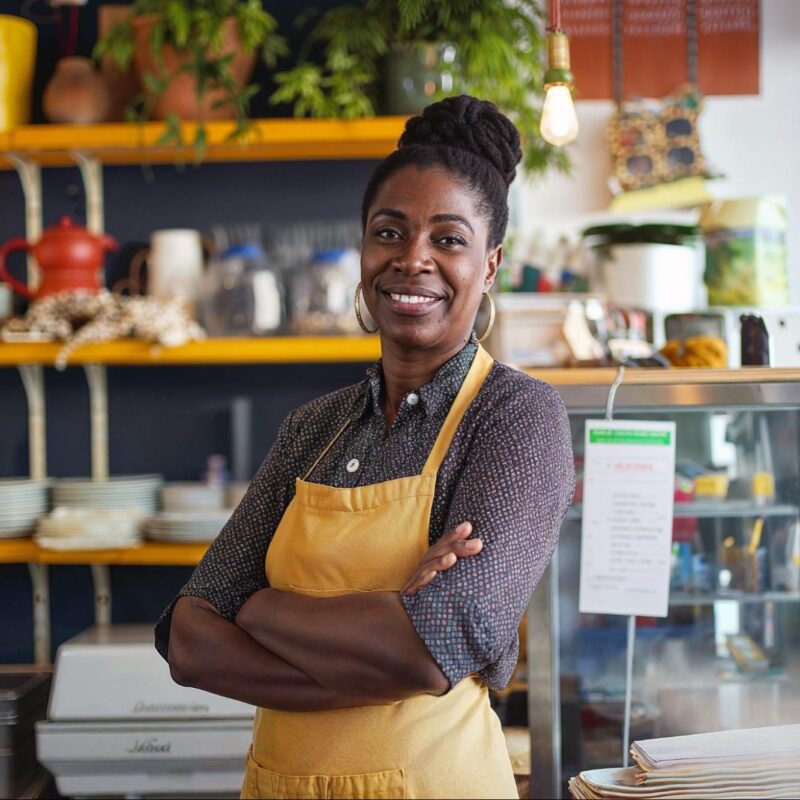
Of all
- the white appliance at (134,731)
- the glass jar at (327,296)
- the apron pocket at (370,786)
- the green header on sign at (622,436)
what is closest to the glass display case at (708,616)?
the green header on sign at (622,436)

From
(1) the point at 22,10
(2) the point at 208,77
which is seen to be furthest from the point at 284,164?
(1) the point at 22,10

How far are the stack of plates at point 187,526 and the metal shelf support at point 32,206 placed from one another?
84cm

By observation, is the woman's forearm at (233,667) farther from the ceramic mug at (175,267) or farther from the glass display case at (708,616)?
the ceramic mug at (175,267)

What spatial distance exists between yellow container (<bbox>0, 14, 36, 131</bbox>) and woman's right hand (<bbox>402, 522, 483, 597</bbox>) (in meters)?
2.15

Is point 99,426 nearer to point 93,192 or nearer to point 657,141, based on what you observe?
point 93,192

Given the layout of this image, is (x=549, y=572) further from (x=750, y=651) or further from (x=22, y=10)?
(x=22, y=10)

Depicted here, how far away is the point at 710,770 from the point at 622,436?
0.69m

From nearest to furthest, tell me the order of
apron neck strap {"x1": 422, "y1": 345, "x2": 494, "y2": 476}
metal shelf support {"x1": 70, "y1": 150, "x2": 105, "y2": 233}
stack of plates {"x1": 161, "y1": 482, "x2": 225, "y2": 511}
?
apron neck strap {"x1": 422, "y1": 345, "x2": 494, "y2": 476}, stack of plates {"x1": 161, "y1": 482, "x2": 225, "y2": 511}, metal shelf support {"x1": 70, "y1": 150, "x2": 105, "y2": 233}

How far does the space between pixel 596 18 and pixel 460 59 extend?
3.43ft

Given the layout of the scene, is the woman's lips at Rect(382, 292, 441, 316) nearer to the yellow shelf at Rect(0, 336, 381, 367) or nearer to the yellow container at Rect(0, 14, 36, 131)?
the yellow shelf at Rect(0, 336, 381, 367)

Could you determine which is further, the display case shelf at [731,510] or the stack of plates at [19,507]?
the stack of plates at [19,507]

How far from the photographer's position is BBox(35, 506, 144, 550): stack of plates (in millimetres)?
2713

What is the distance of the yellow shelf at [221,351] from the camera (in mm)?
2729

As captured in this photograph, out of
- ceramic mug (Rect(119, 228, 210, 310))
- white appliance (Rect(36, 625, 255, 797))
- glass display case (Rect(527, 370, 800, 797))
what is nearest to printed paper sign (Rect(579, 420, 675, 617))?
glass display case (Rect(527, 370, 800, 797))
